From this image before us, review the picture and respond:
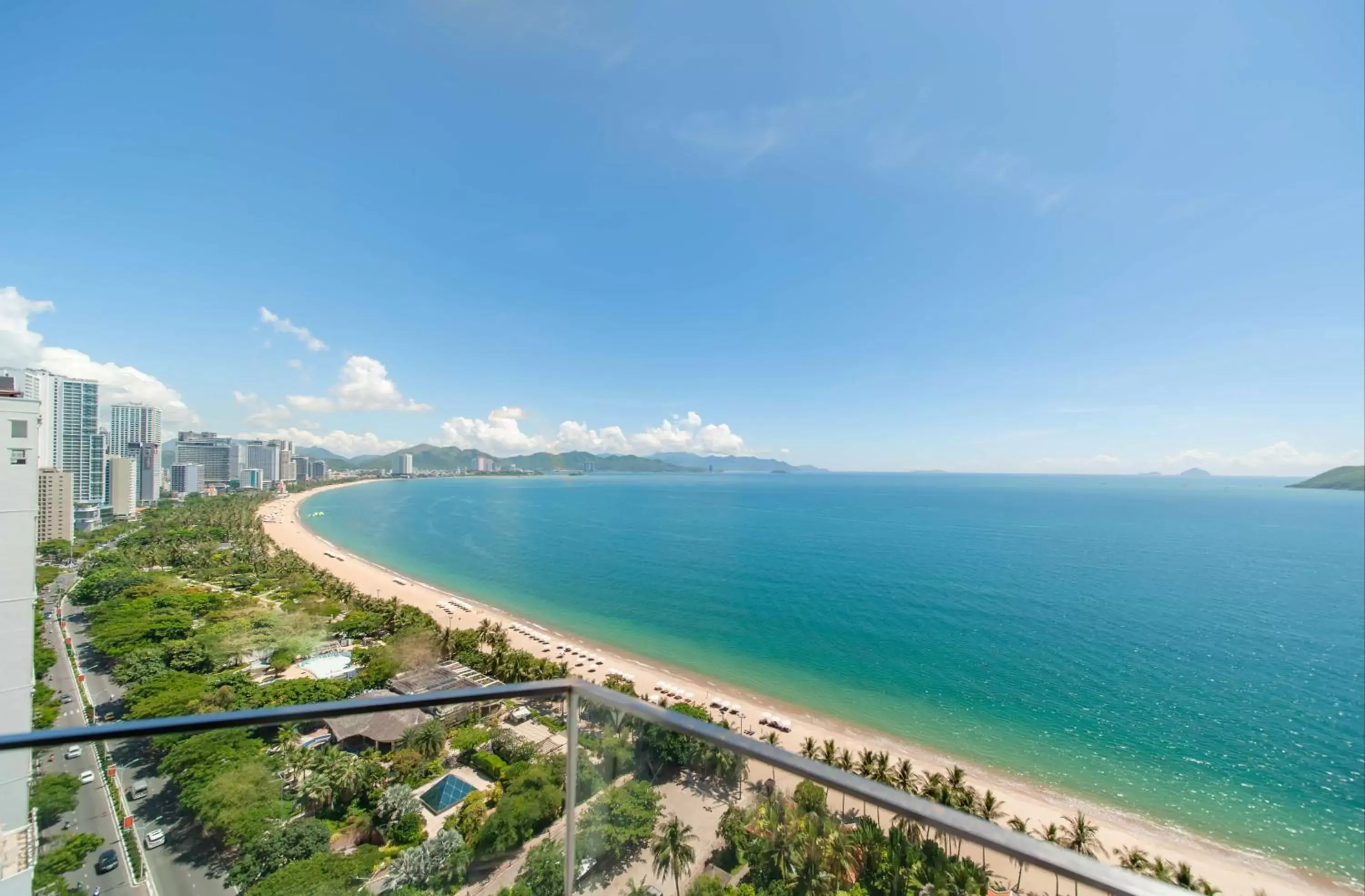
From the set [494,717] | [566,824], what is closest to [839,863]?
[566,824]

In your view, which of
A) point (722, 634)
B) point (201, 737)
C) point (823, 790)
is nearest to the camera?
point (823, 790)

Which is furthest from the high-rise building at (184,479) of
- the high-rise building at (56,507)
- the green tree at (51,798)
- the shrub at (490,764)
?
the shrub at (490,764)

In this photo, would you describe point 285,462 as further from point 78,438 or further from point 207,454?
point 78,438

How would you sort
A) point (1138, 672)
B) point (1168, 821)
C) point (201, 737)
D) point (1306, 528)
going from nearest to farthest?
1. point (201, 737)
2. point (1168, 821)
3. point (1138, 672)
4. point (1306, 528)

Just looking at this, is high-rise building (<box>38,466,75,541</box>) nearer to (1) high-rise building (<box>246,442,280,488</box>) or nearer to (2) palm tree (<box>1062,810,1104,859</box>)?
(2) palm tree (<box>1062,810,1104,859</box>)

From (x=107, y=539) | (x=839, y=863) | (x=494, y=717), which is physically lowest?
(x=107, y=539)

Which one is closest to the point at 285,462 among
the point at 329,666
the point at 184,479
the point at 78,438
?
the point at 184,479

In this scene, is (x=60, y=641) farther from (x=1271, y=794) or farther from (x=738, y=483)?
(x=738, y=483)
